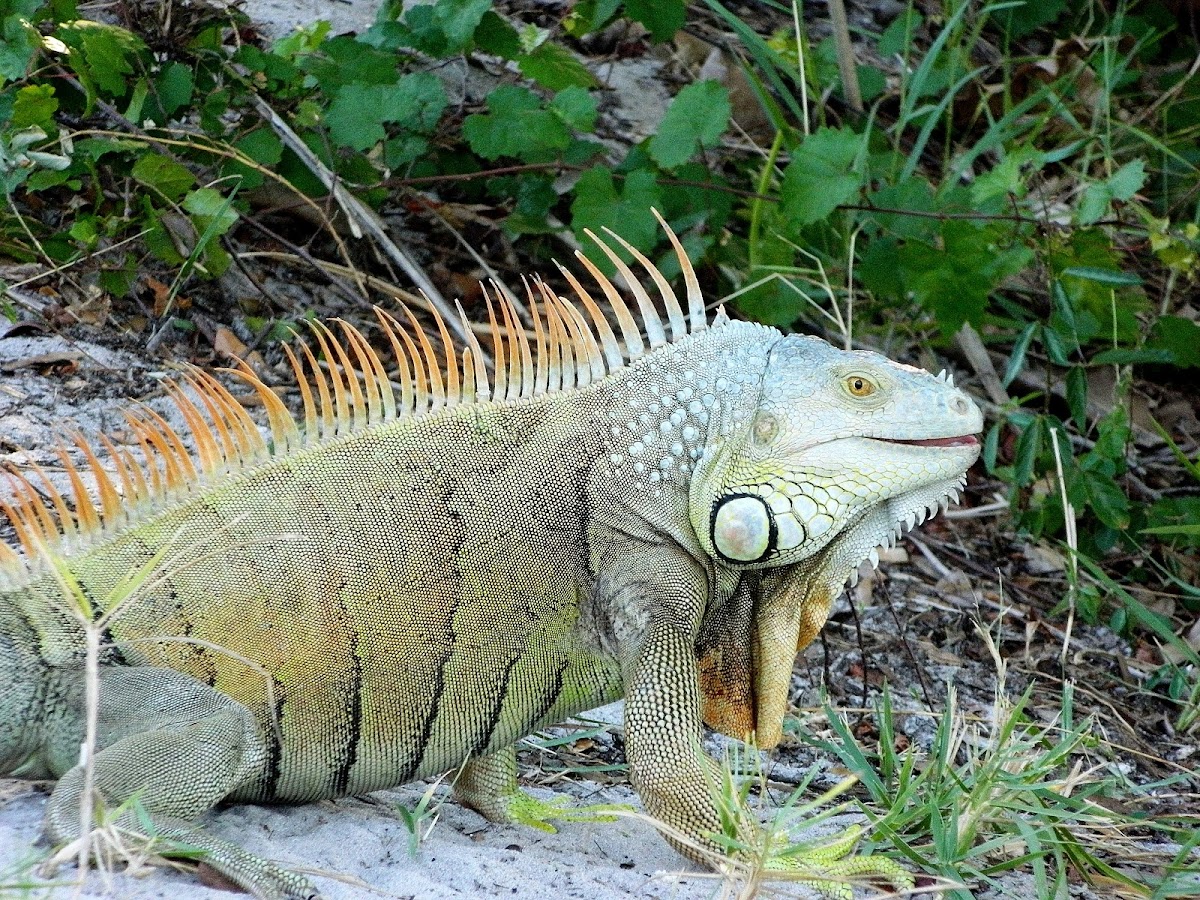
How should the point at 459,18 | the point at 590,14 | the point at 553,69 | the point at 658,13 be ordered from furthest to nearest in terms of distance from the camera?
the point at 590,14 < the point at 658,13 < the point at 553,69 < the point at 459,18

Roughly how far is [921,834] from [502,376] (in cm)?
180

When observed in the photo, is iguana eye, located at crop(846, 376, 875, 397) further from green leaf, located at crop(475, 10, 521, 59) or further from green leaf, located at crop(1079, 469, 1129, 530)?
green leaf, located at crop(475, 10, 521, 59)

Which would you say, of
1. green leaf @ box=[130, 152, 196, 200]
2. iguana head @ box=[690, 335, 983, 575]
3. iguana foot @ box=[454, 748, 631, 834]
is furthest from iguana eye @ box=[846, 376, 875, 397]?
green leaf @ box=[130, 152, 196, 200]

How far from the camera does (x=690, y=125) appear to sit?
21.3 feet

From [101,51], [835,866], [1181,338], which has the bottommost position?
[835,866]

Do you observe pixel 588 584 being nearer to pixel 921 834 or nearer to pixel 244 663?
pixel 244 663

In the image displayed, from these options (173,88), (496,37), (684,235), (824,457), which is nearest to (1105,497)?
(684,235)

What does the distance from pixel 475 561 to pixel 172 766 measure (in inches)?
37.1

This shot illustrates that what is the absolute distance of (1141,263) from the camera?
7844 mm

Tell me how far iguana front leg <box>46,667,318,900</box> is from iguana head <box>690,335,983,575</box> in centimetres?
139

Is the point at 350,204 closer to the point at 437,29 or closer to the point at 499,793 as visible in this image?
the point at 437,29

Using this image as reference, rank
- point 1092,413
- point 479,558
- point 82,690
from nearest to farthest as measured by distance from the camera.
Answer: point 82,690, point 479,558, point 1092,413

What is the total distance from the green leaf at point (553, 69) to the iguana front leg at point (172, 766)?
3.86 m

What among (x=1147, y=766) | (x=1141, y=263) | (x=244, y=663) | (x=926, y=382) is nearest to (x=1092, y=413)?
(x=1141, y=263)
